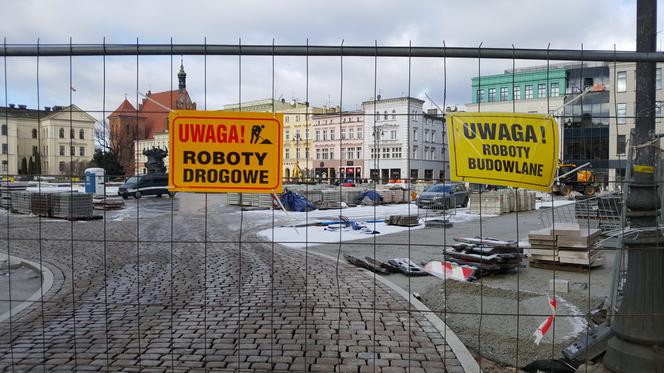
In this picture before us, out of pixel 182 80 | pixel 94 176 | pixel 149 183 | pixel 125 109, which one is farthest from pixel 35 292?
pixel 182 80

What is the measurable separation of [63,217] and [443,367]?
23.4 meters

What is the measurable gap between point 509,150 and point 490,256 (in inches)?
267

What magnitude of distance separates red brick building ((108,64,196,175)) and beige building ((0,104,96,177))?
34cm

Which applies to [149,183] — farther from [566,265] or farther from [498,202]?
[498,202]

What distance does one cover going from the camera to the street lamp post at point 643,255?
412 cm

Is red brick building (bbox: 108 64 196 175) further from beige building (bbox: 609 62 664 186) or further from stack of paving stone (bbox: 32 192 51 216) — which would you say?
stack of paving stone (bbox: 32 192 51 216)

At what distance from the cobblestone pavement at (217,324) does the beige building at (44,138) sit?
87 centimetres

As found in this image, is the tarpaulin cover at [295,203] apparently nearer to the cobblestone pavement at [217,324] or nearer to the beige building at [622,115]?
the cobblestone pavement at [217,324]

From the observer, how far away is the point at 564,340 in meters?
5.99

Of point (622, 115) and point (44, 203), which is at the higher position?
point (622, 115)

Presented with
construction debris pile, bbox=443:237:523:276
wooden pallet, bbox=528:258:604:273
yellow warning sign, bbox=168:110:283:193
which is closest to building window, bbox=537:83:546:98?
construction debris pile, bbox=443:237:523:276

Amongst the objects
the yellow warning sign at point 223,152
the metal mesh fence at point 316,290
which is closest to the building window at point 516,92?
the metal mesh fence at point 316,290

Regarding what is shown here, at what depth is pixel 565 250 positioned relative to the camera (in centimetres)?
1118

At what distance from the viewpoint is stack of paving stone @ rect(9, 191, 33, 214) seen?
82.9ft
